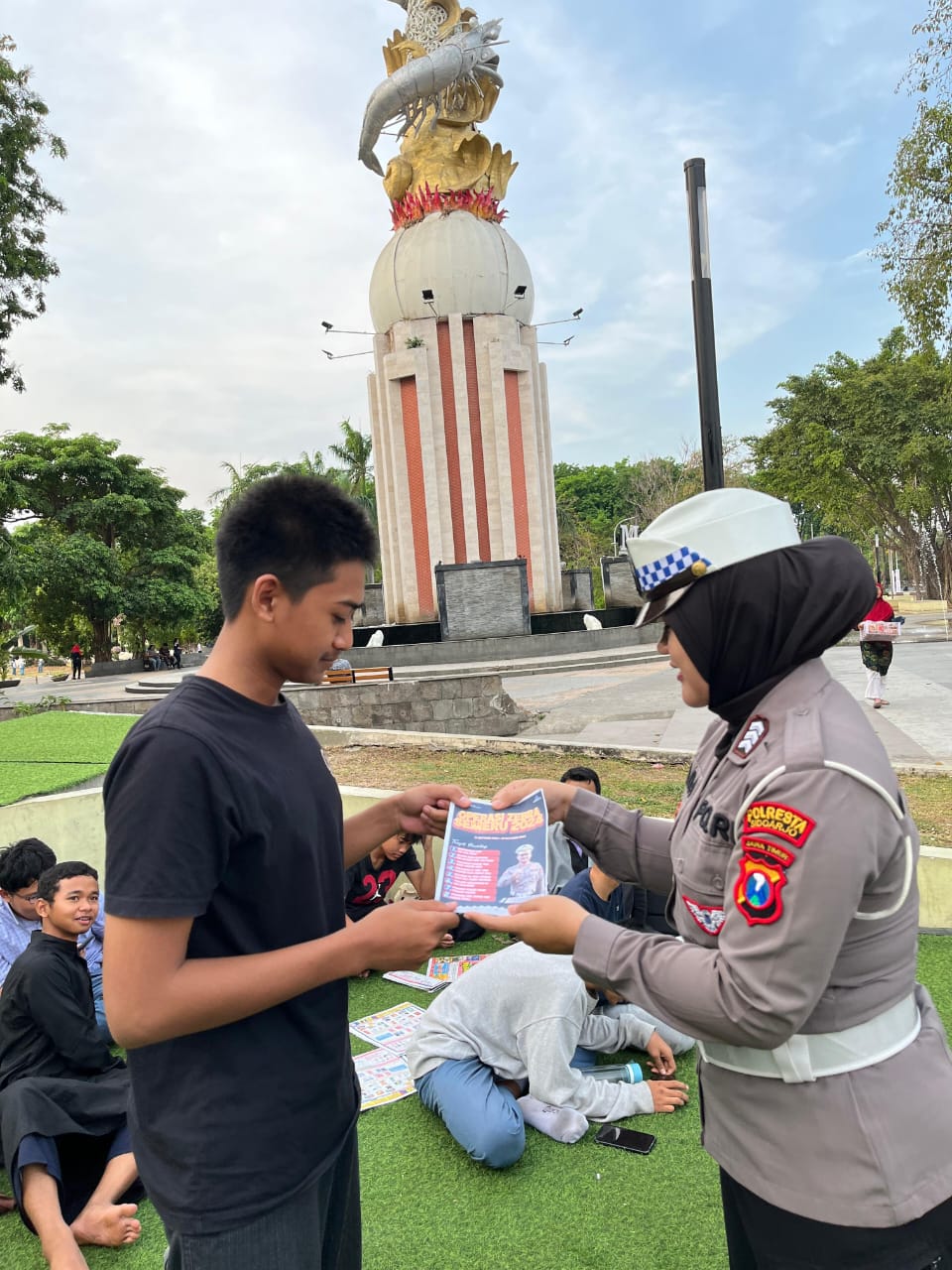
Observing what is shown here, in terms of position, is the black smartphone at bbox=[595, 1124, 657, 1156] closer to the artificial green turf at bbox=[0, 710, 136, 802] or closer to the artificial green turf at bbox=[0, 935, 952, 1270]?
the artificial green turf at bbox=[0, 935, 952, 1270]

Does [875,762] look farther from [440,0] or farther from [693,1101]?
[440,0]

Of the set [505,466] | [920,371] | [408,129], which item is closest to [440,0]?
[408,129]

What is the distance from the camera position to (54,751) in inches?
351

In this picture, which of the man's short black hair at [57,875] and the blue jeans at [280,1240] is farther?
the man's short black hair at [57,875]

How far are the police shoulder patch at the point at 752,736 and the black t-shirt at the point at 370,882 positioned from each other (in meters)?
3.93

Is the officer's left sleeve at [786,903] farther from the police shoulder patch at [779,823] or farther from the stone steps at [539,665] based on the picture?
the stone steps at [539,665]

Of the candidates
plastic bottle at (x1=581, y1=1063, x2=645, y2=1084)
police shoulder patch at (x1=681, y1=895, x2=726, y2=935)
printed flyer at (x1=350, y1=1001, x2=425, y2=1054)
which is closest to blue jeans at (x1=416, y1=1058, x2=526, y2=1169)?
plastic bottle at (x1=581, y1=1063, x2=645, y2=1084)

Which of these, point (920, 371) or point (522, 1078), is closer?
point (522, 1078)

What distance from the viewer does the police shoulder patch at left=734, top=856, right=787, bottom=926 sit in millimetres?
1281

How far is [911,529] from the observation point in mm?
29953

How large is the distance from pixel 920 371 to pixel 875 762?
1120 inches

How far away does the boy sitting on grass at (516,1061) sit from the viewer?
127 inches

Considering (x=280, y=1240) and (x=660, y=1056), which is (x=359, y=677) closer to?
(x=660, y=1056)

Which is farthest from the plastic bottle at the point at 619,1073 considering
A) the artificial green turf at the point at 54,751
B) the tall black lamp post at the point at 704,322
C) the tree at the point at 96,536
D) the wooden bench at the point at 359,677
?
the tree at the point at 96,536
